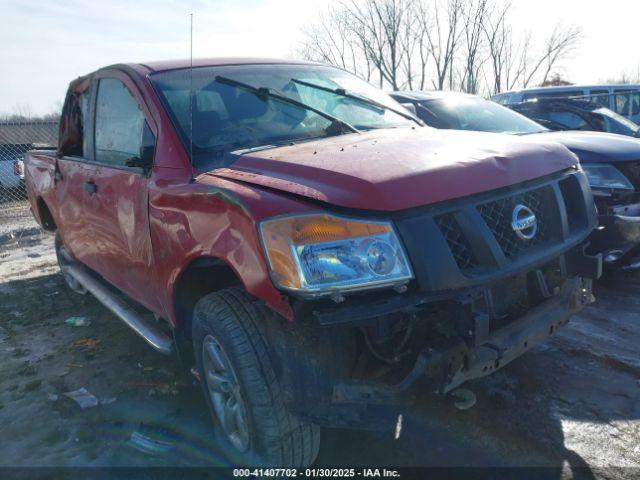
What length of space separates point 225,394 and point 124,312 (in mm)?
1436

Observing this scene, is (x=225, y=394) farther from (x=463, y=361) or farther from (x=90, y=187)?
(x=90, y=187)

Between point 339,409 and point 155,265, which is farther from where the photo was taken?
point 155,265

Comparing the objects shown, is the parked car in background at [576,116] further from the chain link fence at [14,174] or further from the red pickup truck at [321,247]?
the chain link fence at [14,174]

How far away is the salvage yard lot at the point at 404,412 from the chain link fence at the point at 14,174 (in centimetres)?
651

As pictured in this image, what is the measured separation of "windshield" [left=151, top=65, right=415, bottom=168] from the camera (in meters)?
2.83

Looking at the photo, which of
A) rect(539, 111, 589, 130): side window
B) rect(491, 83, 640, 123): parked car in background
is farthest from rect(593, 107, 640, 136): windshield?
rect(491, 83, 640, 123): parked car in background

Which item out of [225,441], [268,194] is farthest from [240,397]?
[268,194]

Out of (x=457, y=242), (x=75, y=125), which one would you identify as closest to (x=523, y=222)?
(x=457, y=242)

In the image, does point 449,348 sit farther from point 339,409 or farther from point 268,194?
point 268,194

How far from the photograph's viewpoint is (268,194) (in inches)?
83.3

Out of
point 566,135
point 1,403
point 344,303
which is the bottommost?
point 1,403

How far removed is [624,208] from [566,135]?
3.90 feet

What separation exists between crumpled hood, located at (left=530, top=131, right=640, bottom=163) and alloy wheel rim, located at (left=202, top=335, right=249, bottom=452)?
332 centimetres

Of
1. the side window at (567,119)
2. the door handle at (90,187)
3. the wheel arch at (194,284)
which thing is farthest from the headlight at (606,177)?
the door handle at (90,187)
